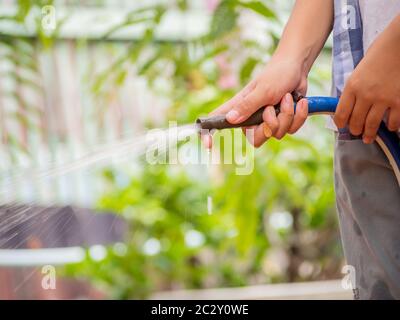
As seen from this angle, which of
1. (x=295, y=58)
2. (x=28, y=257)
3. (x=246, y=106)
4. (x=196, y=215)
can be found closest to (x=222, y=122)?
(x=246, y=106)

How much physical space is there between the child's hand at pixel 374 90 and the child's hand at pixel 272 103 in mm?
49

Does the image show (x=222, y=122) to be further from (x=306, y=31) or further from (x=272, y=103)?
(x=306, y=31)

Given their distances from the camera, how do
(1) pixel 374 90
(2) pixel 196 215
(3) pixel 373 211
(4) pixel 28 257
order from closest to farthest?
1. (1) pixel 374 90
2. (3) pixel 373 211
3. (4) pixel 28 257
4. (2) pixel 196 215

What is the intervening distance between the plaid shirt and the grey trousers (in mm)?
76

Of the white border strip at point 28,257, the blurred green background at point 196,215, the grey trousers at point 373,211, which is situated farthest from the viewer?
the blurred green background at point 196,215

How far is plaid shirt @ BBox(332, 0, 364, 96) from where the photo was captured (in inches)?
31.2

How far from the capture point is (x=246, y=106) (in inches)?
29.2

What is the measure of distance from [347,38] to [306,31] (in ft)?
0.19

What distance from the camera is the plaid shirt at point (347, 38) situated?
79cm

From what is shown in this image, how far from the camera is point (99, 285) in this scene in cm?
233

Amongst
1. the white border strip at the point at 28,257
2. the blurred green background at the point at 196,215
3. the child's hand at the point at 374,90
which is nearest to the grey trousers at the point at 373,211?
the child's hand at the point at 374,90

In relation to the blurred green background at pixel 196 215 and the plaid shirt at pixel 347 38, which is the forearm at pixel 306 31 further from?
the blurred green background at pixel 196 215

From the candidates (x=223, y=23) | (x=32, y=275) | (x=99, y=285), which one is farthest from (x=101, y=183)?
(x=223, y=23)

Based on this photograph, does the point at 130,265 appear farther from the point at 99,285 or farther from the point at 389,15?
the point at 389,15
